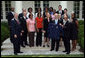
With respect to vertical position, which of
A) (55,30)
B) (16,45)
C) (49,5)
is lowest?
(16,45)

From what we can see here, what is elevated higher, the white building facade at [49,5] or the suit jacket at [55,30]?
the white building facade at [49,5]

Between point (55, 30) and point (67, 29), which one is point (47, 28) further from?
point (67, 29)

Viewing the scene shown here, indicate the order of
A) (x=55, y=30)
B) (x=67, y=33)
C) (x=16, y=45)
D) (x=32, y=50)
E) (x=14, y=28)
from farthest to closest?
(x=32, y=50)
(x=55, y=30)
(x=67, y=33)
(x=16, y=45)
(x=14, y=28)

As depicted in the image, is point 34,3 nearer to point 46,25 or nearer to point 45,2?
point 45,2

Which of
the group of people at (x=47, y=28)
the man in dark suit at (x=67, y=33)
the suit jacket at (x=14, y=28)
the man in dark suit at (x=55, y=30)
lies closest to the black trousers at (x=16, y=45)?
the group of people at (x=47, y=28)

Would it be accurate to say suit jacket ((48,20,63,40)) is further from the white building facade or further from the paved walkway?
the white building facade

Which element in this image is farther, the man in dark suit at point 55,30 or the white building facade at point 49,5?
the white building facade at point 49,5

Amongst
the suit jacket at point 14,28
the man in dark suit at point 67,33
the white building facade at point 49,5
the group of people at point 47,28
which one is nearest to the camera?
the suit jacket at point 14,28

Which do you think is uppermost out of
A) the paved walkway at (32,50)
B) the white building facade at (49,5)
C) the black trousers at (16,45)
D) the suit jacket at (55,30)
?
the white building facade at (49,5)

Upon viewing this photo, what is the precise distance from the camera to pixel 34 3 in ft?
88.3

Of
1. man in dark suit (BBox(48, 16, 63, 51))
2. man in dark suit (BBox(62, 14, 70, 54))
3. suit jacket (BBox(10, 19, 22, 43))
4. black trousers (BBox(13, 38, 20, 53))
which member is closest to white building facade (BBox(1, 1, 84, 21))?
man in dark suit (BBox(48, 16, 63, 51))

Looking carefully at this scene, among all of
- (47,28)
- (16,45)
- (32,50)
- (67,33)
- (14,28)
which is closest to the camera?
(14,28)

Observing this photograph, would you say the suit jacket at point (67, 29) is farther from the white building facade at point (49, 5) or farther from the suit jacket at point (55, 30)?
the white building facade at point (49, 5)

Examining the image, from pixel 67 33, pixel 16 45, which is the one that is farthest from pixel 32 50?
pixel 67 33
